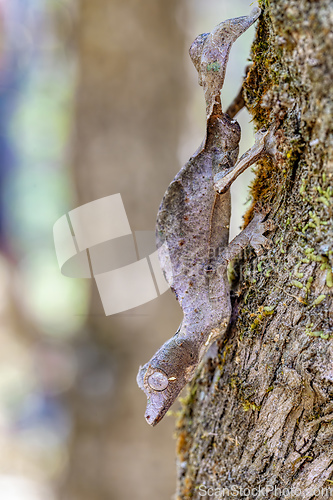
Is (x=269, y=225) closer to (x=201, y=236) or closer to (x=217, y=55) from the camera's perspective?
(x=201, y=236)

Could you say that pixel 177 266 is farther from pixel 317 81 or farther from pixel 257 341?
pixel 317 81

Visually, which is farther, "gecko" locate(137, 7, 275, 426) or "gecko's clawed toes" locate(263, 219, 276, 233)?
"gecko" locate(137, 7, 275, 426)

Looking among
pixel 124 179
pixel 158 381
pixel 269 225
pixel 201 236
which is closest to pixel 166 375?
pixel 158 381

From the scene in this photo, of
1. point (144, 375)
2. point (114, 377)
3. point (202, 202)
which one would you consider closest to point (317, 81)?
point (202, 202)

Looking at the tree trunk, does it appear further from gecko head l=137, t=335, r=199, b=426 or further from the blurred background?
gecko head l=137, t=335, r=199, b=426

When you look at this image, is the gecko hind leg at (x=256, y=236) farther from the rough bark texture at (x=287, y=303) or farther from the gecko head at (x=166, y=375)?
the gecko head at (x=166, y=375)

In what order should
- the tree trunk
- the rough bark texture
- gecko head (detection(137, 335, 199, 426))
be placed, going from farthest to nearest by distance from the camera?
the tree trunk
gecko head (detection(137, 335, 199, 426))
the rough bark texture

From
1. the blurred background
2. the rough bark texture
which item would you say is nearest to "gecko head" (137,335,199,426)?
the rough bark texture
